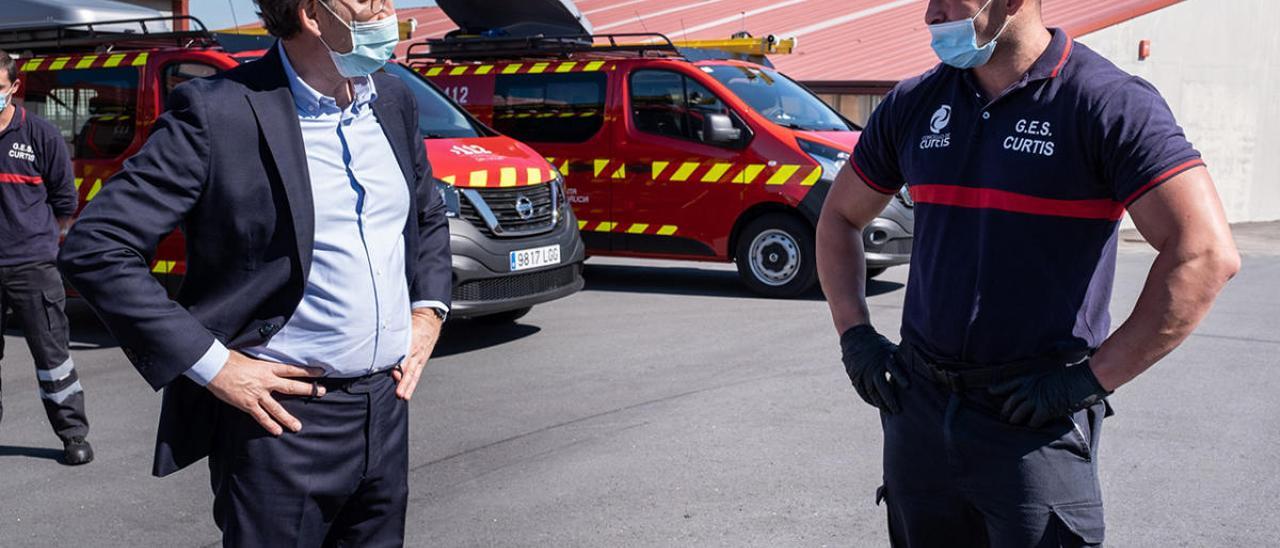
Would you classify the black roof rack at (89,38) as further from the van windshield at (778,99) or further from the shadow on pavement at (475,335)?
the van windshield at (778,99)

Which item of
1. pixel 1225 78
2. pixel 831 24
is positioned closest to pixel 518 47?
pixel 1225 78

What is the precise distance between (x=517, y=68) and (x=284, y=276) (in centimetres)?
931

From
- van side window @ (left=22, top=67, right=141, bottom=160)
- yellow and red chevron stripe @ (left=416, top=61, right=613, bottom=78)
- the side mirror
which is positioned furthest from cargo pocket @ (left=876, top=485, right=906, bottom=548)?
yellow and red chevron stripe @ (left=416, top=61, right=613, bottom=78)

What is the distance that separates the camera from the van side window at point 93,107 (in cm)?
876

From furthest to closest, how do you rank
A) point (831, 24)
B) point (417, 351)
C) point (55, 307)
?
point (831, 24) < point (55, 307) < point (417, 351)

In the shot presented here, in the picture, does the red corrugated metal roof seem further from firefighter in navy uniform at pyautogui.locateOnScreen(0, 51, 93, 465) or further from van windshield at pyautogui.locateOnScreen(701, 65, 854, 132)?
firefighter in navy uniform at pyautogui.locateOnScreen(0, 51, 93, 465)

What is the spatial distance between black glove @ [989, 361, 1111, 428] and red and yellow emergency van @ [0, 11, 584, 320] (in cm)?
575

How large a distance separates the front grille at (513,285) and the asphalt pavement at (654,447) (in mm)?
371

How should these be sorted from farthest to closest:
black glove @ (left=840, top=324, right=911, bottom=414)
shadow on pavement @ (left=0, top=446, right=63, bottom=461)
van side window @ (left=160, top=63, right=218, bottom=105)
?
van side window @ (left=160, top=63, right=218, bottom=105) < shadow on pavement @ (left=0, top=446, right=63, bottom=461) < black glove @ (left=840, top=324, right=911, bottom=414)

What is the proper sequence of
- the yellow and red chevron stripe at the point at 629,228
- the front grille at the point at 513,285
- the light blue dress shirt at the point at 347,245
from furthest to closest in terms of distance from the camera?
the yellow and red chevron stripe at the point at 629,228, the front grille at the point at 513,285, the light blue dress shirt at the point at 347,245

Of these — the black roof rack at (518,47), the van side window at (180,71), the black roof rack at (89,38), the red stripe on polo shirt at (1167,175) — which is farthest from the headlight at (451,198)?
the red stripe on polo shirt at (1167,175)

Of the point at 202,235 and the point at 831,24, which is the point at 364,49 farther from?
the point at 831,24

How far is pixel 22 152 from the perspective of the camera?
5984 millimetres

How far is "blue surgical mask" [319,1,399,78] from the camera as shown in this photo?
2.67 m
